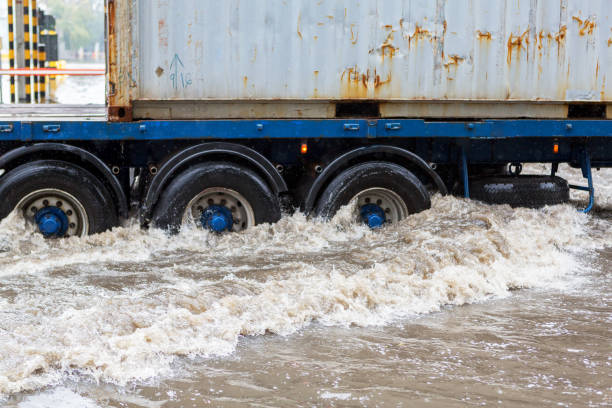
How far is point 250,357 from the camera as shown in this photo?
542 centimetres

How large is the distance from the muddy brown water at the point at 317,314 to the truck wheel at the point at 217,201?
0.16 meters

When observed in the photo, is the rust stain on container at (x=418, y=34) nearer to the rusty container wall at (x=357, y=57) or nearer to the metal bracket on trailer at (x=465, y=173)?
the rusty container wall at (x=357, y=57)

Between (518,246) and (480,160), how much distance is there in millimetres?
1353

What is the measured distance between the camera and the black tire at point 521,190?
30.2ft

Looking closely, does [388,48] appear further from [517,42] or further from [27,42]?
[27,42]

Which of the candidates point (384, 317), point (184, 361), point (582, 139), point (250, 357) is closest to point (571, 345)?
point (384, 317)

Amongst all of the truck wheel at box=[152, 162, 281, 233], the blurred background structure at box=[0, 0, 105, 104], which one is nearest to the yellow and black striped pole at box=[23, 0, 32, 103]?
the blurred background structure at box=[0, 0, 105, 104]

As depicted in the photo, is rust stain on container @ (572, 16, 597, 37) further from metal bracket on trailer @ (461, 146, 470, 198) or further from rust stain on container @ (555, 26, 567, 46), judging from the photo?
metal bracket on trailer @ (461, 146, 470, 198)

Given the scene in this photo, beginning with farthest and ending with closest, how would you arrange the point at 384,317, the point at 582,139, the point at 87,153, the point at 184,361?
1. the point at 582,139
2. the point at 87,153
3. the point at 384,317
4. the point at 184,361

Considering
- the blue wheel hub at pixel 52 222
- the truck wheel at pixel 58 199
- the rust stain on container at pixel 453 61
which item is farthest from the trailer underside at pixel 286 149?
→ the rust stain on container at pixel 453 61

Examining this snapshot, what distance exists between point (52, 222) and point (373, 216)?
10.6ft

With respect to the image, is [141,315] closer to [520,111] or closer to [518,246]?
[518,246]

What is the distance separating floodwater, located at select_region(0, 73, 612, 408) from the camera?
4.90 m

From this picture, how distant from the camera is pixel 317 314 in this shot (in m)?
6.26
